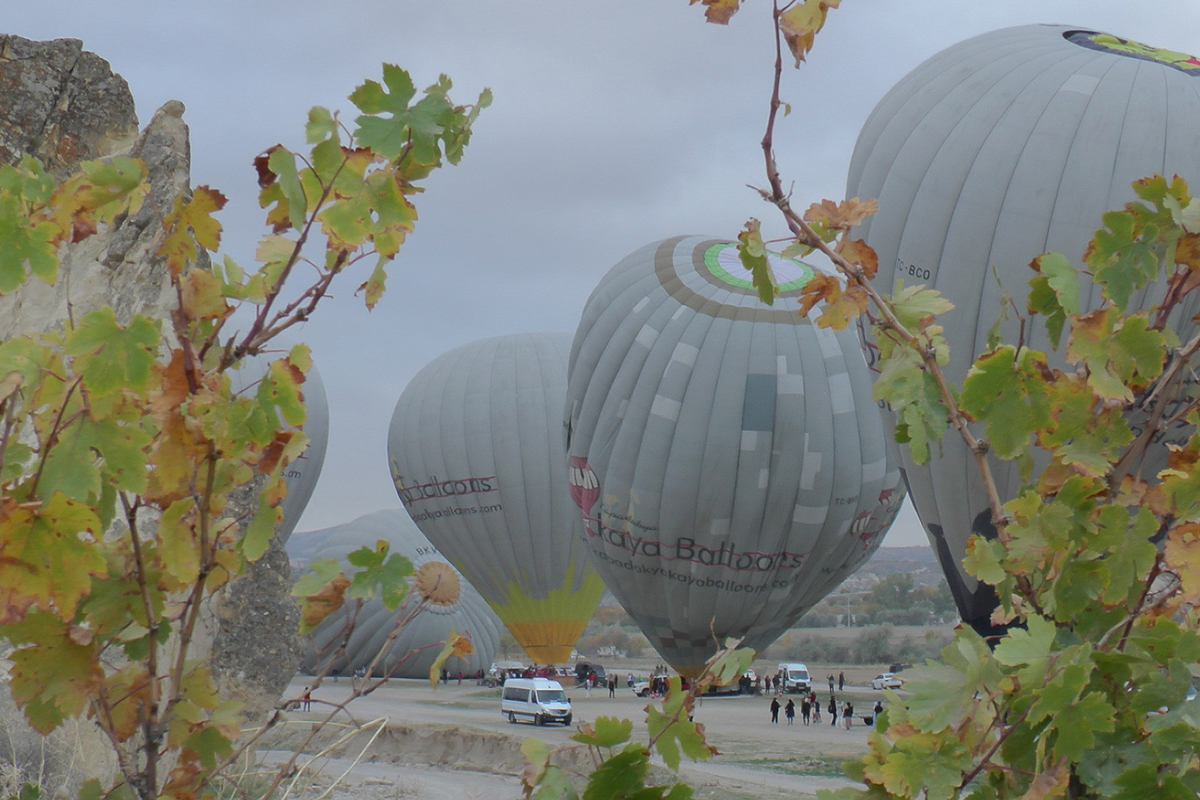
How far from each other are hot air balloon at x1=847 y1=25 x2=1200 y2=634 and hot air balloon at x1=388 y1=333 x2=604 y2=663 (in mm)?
12341

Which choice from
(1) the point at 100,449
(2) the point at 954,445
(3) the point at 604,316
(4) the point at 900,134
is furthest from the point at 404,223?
(3) the point at 604,316

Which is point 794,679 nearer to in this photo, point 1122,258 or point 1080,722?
point 1122,258

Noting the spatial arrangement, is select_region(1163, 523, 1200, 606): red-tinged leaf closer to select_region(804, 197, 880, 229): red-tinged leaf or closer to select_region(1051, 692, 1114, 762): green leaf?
select_region(1051, 692, 1114, 762): green leaf

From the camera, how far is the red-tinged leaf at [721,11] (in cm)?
128

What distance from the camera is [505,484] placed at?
25.8 m

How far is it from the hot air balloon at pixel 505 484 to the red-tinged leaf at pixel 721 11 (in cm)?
2424

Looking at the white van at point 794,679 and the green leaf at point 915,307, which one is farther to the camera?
the white van at point 794,679

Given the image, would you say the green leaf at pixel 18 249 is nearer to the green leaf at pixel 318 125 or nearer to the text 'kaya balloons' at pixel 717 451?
the green leaf at pixel 318 125

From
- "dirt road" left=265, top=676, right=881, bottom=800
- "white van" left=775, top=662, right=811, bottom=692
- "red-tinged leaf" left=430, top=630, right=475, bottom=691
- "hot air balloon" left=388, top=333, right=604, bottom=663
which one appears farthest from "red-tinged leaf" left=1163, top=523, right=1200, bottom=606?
"white van" left=775, top=662, right=811, bottom=692

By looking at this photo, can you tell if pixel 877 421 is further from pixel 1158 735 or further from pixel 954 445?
pixel 1158 735

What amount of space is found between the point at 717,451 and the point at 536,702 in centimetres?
794

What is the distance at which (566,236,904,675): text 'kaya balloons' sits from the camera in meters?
17.6

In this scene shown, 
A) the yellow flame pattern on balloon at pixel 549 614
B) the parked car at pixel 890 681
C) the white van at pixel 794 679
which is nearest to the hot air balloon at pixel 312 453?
the yellow flame pattern on balloon at pixel 549 614

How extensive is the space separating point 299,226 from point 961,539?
13.9m
